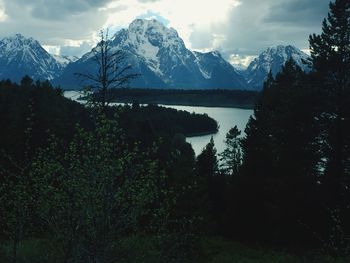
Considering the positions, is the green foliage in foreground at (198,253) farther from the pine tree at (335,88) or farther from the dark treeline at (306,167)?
the pine tree at (335,88)

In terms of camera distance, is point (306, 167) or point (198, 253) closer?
point (198, 253)

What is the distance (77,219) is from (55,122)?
55.0 meters

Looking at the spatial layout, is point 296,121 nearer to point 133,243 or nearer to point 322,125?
point 322,125

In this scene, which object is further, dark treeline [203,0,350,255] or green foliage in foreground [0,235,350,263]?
dark treeline [203,0,350,255]

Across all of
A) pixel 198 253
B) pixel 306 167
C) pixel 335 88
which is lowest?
pixel 198 253

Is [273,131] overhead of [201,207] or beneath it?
overhead

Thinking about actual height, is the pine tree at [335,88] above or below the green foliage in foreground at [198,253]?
above

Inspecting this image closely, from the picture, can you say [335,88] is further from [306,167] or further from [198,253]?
[198,253]

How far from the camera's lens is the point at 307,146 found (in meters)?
36.8

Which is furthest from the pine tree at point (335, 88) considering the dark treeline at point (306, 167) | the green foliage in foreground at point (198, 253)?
the green foliage in foreground at point (198, 253)

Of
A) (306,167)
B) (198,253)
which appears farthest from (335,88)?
(198,253)

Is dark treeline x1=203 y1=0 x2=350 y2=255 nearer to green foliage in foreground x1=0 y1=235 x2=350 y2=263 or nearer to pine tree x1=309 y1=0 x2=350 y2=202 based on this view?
pine tree x1=309 y1=0 x2=350 y2=202

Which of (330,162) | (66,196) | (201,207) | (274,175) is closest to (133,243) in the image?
(66,196)

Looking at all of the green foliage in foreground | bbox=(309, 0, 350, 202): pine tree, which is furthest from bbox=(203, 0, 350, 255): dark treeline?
the green foliage in foreground
